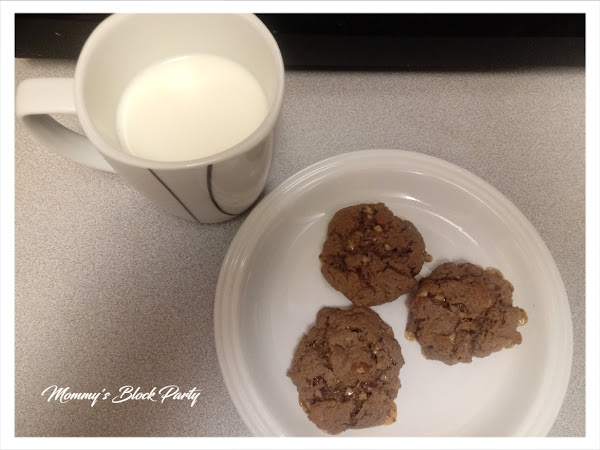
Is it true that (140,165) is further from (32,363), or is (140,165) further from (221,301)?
(32,363)

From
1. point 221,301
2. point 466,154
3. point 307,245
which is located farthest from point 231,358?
point 466,154

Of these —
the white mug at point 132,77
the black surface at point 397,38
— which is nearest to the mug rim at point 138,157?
the white mug at point 132,77

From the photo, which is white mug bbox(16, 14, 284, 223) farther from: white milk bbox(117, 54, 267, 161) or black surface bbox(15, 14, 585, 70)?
black surface bbox(15, 14, 585, 70)

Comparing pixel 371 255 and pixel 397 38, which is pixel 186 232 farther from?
pixel 397 38

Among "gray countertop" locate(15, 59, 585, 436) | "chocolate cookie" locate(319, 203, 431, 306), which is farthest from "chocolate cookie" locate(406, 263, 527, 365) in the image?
"gray countertop" locate(15, 59, 585, 436)

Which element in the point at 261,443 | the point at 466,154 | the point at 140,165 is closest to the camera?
the point at 140,165

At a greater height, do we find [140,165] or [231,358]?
[140,165]

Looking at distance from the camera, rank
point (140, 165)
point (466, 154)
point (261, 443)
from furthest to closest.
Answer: point (466, 154)
point (261, 443)
point (140, 165)
